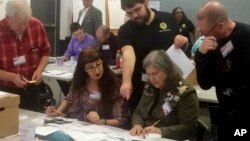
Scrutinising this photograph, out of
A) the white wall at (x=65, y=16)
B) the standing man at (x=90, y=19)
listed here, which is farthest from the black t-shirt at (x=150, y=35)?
the white wall at (x=65, y=16)

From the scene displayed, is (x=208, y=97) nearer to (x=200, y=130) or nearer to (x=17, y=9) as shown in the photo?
(x=200, y=130)

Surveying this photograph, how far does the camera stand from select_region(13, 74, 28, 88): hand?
310cm

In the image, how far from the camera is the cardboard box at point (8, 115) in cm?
227

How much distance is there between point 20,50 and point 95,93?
0.80 meters

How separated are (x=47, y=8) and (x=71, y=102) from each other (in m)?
5.54

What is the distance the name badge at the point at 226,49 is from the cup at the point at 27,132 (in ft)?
4.13

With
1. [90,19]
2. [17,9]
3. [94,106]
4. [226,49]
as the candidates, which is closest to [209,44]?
[226,49]

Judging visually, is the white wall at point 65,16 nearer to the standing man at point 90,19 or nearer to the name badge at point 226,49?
the standing man at point 90,19

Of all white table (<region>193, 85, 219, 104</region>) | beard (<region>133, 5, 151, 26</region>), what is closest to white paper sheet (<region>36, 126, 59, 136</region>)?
beard (<region>133, 5, 151, 26</region>)

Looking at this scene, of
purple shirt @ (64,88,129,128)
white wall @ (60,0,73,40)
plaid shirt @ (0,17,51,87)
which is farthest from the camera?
white wall @ (60,0,73,40)

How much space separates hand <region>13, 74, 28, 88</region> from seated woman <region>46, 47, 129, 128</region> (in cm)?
34

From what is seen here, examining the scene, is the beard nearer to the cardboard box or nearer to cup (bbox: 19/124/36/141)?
the cardboard box

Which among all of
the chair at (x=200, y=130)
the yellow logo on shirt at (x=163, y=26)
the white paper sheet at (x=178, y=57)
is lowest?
the chair at (x=200, y=130)

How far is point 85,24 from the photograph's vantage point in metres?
7.54
